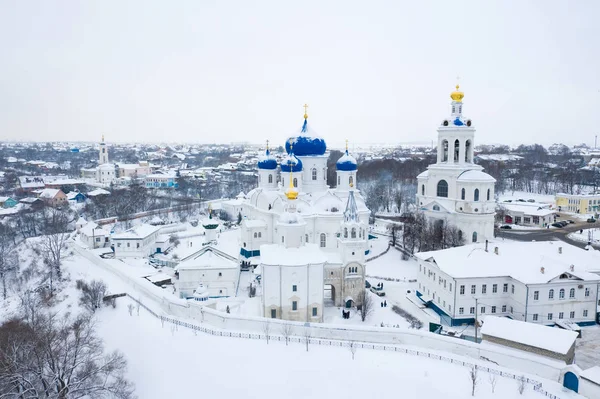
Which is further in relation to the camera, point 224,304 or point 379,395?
point 224,304

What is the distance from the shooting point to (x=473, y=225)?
1085 inches

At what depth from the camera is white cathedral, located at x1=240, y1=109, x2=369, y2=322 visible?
695 inches

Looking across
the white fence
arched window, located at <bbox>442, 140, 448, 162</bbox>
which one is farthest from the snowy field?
arched window, located at <bbox>442, 140, 448, 162</bbox>

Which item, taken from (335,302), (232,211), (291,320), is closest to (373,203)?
(232,211)

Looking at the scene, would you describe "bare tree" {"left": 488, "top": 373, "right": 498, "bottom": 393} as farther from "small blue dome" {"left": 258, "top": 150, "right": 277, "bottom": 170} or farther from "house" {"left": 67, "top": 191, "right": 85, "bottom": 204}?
"house" {"left": 67, "top": 191, "right": 85, "bottom": 204}

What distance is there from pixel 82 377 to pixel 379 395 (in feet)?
27.3

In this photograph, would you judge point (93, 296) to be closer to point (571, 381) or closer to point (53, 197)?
point (571, 381)

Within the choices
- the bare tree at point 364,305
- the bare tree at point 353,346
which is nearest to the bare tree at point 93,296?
the bare tree at point 353,346

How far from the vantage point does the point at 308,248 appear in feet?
63.9

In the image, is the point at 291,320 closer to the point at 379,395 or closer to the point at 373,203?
the point at 379,395

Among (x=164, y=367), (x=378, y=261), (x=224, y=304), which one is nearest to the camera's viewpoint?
(x=164, y=367)

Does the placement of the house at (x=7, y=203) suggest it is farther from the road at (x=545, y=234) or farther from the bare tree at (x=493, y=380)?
the bare tree at (x=493, y=380)

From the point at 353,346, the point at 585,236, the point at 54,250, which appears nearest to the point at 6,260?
the point at 54,250

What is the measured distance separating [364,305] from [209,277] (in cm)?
725
